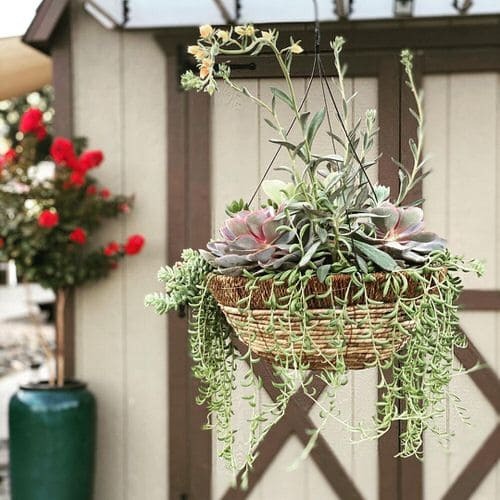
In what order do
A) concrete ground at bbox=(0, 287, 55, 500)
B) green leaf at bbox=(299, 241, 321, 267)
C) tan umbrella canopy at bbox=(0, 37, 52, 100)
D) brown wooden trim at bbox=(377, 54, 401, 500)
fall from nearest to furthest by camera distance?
green leaf at bbox=(299, 241, 321, 267) < brown wooden trim at bbox=(377, 54, 401, 500) < tan umbrella canopy at bbox=(0, 37, 52, 100) < concrete ground at bbox=(0, 287, 55, 500)

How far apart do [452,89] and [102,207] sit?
58.7 inches

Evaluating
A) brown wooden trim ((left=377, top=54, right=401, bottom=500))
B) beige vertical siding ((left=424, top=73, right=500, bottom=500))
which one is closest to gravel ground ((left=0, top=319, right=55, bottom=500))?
beige vertical siding ((left=424, top=73, right=500, bottom=500))

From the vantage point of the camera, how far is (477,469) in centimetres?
368

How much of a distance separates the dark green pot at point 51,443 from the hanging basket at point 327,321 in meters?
2.59

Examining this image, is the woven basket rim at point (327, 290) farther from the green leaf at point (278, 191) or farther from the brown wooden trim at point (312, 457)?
the brown wooden trim at point (312, 457)

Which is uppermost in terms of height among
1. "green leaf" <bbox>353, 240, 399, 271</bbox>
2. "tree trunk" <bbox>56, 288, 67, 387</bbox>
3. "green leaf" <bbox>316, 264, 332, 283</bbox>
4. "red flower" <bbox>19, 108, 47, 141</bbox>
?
"red flower" <bbox>19, 108, 47, 141</bbox>

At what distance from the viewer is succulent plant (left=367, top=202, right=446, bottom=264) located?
4.32 ft


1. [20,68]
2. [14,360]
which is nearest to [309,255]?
[20,68]

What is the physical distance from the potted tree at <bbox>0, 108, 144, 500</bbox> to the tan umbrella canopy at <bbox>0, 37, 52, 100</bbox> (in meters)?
0.68

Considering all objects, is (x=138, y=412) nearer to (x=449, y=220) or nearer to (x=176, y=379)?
(x=176, y=379)

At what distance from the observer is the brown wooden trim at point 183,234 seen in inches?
154

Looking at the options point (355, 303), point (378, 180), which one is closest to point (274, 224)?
point (355, 303)

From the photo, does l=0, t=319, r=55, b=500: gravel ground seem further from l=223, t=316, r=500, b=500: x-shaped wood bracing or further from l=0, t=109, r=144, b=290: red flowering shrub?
l=223, t=316, r=500, b=500: x-shaped wood bracing

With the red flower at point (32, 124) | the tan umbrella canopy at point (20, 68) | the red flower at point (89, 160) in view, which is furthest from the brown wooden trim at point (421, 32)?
the tan umbrella canopy at point (20, 68)
